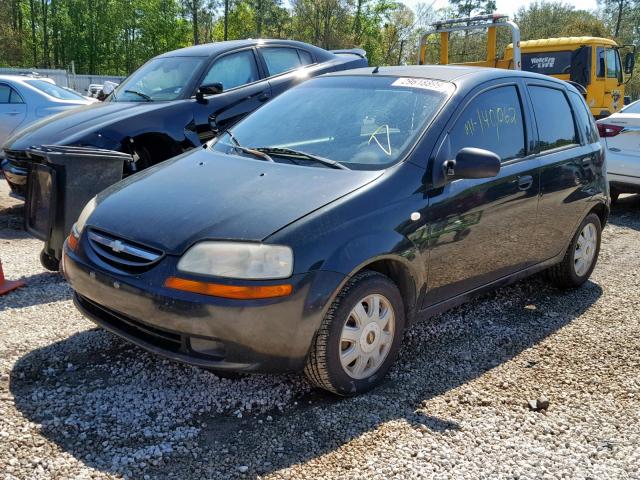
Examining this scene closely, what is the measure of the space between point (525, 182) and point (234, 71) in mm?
3975

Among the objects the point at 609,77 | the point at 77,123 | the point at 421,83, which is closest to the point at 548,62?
the point at 609,77

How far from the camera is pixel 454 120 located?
11.7 feet

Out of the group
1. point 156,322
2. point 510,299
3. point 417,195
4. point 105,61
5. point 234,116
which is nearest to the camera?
point 156,322

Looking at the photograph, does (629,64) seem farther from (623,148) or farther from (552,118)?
(552,118)

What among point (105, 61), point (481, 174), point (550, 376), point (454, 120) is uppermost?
point (105, 61)

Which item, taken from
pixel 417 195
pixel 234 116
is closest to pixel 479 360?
pixel 417 195

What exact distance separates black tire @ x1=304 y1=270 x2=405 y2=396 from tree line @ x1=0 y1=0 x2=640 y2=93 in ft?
149

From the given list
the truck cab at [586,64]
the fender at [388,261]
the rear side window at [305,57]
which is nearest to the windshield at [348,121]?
the fender at [388,261]

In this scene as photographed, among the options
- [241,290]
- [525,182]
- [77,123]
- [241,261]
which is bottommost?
[241,290]

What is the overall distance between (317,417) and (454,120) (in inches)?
74.1

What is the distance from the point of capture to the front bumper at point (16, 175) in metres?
6.16

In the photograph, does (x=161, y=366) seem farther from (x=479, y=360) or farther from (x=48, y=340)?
(x=479, y=360)

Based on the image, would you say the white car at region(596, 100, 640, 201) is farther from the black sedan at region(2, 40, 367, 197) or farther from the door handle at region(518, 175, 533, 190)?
the door handle at region(518, 175, 533, 190)

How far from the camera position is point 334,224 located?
2875 mm
